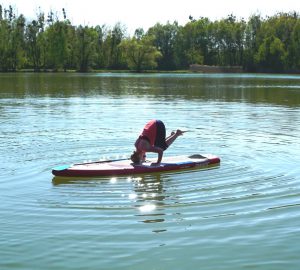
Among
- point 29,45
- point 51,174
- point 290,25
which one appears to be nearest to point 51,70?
point 29,45

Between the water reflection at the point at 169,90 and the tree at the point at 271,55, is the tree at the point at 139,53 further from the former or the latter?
the water reflection at the point at 169,90

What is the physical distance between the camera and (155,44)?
159 meters

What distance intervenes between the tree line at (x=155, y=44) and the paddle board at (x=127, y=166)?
11568 cm

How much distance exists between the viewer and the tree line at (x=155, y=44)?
130m

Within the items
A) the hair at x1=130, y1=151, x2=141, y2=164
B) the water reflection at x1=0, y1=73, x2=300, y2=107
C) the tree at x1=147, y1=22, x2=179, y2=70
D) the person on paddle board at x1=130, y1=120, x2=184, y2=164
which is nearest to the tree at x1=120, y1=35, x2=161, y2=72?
the tree at x1=147, y1=22, x2=179, y2=70

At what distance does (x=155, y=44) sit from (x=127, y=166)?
484 feet

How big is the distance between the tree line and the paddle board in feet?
380

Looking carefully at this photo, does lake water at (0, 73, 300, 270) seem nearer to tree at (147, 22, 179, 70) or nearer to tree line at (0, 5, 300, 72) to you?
tree line at (0, 5, 300, 72)

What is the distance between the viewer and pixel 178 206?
424 inches

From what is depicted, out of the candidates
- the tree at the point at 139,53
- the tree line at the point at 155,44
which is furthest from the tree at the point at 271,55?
the tree at the point at 139,53

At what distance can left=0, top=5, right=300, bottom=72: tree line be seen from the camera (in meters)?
130

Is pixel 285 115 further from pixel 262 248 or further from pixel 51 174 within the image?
pixel 262 248

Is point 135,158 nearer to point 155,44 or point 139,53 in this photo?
point 139,53

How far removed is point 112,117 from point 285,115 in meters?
9.48
